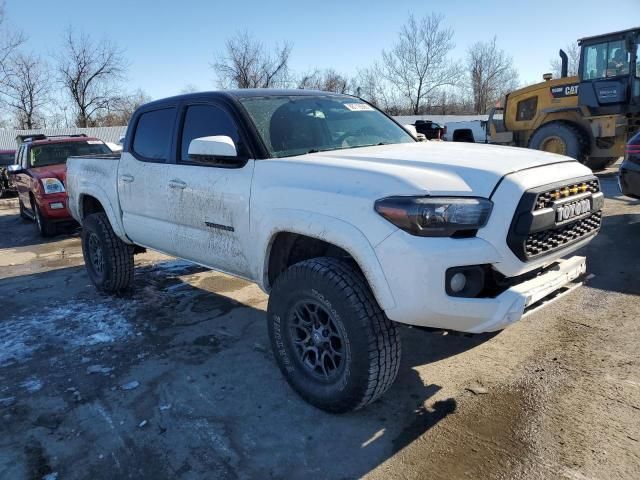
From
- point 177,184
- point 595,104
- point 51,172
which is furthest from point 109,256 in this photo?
point 595,104

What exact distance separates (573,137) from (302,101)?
961cm

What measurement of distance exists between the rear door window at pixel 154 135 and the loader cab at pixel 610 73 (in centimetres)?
999

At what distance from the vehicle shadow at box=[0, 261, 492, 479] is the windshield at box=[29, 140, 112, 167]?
19.7 feet

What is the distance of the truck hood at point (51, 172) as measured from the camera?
353 inches

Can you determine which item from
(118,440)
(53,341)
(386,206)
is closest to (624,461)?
(386,206)

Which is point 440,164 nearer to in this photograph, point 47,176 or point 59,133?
point 47,176

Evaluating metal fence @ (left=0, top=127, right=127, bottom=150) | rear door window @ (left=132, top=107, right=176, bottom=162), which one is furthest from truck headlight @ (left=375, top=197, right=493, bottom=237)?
metal fence @ (left=0, top=127, right=127, bottom=150)

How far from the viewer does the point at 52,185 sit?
29.2 ft

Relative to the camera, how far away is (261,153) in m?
3.41

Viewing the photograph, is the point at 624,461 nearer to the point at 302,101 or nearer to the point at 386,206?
the point at 386,206

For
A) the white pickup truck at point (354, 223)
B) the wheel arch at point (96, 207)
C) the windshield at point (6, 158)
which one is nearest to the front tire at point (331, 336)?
the white pickup truck at point (354, 223)

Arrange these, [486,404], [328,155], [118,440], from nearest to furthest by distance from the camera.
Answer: [118,440], [486,404], [328,155]

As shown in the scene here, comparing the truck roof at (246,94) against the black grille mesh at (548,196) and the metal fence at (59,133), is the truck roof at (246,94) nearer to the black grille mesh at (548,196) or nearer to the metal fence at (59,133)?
the black grille mesh at (548,196)

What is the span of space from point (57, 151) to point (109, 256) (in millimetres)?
6042
